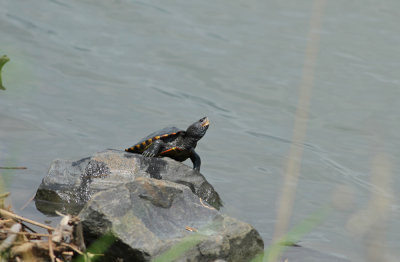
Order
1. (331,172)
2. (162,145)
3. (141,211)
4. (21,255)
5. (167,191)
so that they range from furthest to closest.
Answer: (331,172), (162,145), (167,191), (141,211), (21,255)

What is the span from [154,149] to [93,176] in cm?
71

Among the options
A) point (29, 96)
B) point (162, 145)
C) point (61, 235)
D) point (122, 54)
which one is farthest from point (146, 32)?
point (61, 235)

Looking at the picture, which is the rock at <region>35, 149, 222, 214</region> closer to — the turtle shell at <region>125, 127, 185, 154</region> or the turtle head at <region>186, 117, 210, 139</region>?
the turtle shell at <region>125, 127, 185, 154</region>

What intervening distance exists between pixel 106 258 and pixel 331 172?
447 cm

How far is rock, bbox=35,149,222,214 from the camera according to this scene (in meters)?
5.31

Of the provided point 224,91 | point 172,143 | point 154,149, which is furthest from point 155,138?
point 224,91

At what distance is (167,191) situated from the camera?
4.25 m

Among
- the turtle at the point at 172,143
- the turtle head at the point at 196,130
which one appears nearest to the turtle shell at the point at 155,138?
the turtle at the point at 172,143

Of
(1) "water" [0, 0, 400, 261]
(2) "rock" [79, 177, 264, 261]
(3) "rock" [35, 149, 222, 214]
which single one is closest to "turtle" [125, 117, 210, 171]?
(3) "rock" [35, 149, 222, 214]

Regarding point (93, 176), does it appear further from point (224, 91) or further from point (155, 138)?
point (224, 91)

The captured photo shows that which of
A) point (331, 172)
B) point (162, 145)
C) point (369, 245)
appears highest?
point (369, 245)

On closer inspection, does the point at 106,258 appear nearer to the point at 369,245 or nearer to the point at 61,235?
the point at 61,235

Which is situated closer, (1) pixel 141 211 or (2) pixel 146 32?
(1) pixel 141 211

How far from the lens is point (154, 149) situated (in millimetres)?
5863
